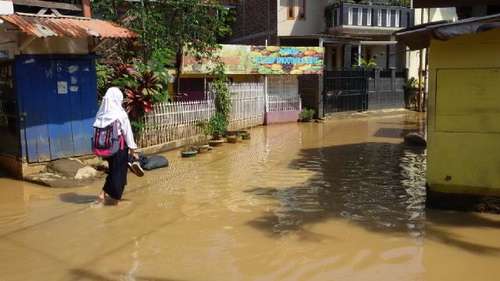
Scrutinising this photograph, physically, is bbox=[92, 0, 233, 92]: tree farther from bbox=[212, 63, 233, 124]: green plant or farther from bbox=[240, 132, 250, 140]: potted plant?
bbox=[240, 132, 250, 140]: potted plant

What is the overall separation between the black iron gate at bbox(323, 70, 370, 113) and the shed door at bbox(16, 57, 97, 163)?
12658 mm

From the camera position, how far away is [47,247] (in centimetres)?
532

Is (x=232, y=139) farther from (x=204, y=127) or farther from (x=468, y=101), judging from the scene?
(x=468, y=101)

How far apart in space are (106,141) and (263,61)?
38.4 ft

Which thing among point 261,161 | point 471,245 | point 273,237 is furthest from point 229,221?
point 261,161

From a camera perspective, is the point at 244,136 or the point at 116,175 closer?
the point at 116,175

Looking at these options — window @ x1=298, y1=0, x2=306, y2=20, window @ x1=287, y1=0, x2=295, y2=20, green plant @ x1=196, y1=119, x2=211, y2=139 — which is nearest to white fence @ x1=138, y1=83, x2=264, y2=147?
green plant @ x1=196, y1=119, x2=211, y2=139

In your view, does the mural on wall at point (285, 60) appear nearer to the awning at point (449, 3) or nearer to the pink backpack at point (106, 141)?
the awning at point (449, 3)

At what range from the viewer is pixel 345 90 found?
21750mm

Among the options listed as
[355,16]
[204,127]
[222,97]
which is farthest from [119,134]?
[355,16]

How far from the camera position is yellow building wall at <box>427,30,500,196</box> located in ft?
20.3

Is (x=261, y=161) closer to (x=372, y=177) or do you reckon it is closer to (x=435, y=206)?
(x=372, y=177)

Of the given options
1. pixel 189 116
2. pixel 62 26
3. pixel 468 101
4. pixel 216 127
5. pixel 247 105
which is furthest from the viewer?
pixel 247 105

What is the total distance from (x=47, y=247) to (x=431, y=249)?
14.2 ft
